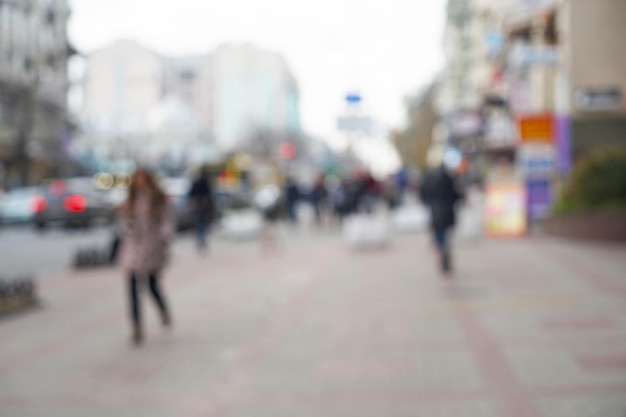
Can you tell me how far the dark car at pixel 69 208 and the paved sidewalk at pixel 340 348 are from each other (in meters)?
16.2

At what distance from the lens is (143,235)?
28.4 feet

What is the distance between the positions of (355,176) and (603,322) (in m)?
19.1

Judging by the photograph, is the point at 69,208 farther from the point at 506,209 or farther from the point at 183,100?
the point at 183,100

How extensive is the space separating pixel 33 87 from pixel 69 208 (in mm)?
11598

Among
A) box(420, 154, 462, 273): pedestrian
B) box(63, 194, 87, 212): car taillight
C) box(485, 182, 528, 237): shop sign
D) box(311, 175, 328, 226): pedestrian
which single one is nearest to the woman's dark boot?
box(420, 154, 462, 273): pedestrian

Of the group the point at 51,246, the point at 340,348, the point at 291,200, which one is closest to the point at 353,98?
the point at 51,246

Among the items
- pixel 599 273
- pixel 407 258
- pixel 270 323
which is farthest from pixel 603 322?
pixel 407 258

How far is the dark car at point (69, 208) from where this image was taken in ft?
96.6

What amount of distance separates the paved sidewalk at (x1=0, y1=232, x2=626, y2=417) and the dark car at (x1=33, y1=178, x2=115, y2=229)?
639 inches

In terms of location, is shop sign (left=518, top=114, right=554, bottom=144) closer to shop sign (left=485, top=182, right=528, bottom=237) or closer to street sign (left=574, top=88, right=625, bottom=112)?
shop sign (left=485, top=182, right=528, bottom=237)

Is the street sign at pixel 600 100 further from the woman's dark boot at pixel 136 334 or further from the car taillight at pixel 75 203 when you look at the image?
the woman's dark boot at pixel 136 334

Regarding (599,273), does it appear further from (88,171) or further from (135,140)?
(135,140)

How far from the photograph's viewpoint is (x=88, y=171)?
7138cm

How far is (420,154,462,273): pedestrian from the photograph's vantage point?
13234 millimetres
